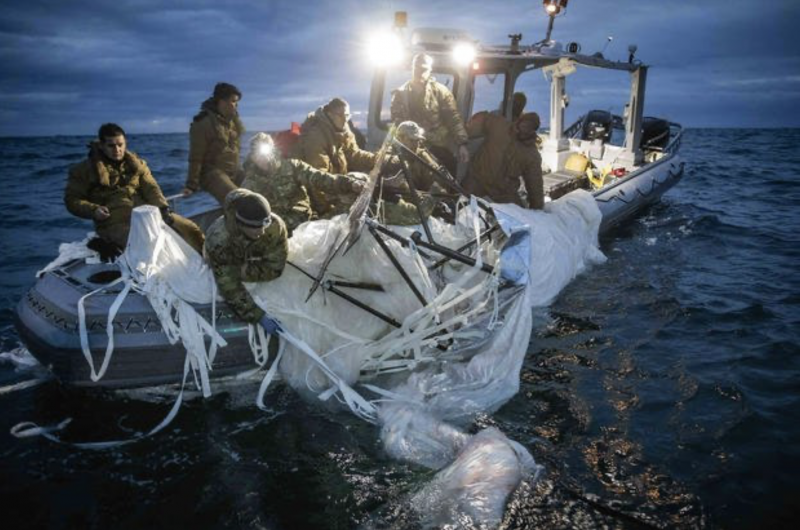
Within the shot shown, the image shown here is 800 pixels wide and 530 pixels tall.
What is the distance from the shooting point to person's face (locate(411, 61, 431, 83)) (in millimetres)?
6594

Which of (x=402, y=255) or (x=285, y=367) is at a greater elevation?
(x=402, y=255)

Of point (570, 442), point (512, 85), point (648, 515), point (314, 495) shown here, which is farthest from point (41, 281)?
point (512, 85)

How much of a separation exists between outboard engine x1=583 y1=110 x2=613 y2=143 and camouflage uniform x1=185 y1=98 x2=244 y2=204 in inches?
416

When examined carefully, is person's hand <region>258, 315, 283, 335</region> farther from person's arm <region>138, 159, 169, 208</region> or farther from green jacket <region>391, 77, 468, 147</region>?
green jacket <region>391, 77, 468, 147</region>

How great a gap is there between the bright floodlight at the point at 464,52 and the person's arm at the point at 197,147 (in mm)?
3830

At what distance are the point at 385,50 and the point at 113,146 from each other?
440cm

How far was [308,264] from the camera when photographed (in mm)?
4398

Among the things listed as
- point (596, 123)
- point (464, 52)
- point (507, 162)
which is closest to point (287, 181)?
point (507, 162)

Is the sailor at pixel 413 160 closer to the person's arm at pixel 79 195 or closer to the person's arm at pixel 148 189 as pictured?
the person's arm at pixel 148 189

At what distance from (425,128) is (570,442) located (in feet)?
15.2

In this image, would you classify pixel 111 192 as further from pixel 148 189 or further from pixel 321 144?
pixel 321 144

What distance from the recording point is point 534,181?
6863 mm

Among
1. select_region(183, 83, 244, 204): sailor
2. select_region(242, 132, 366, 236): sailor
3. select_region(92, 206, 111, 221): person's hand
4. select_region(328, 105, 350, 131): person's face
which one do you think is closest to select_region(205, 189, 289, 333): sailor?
select_region(242, 132, 366, 236): sailor

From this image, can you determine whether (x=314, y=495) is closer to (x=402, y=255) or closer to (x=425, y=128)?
(x=402, y=255)
